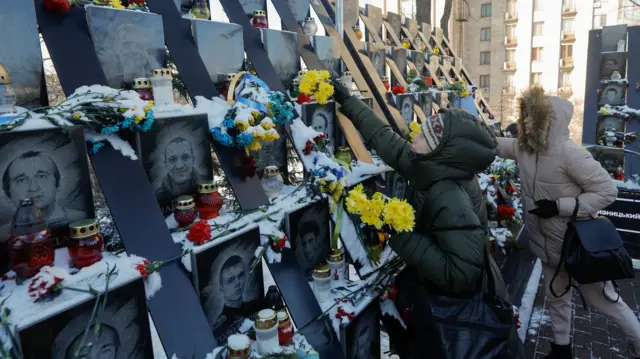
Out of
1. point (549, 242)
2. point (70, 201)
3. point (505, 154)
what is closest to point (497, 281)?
point (549, 242)

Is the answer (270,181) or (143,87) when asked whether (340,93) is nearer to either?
(270,181)

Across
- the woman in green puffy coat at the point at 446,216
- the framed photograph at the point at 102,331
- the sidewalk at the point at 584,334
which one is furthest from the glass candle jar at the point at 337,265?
the sidewalk at the point at 584,334

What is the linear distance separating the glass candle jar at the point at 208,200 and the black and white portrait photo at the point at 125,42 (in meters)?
0.65

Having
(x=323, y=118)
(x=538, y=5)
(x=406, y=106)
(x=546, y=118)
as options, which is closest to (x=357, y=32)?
(x=406, y=106)

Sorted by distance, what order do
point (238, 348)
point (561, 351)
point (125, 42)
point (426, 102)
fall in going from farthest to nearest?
1. point (426, 102)
2. point (561, 351)
3. point (125, 42)
4. point (238, 348)

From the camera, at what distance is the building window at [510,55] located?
21.8 meters

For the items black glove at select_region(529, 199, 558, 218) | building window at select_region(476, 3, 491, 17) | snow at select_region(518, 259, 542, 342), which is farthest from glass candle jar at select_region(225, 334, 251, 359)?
building window at select_region(476, 3, 491, 17)

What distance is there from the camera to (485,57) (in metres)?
22.4

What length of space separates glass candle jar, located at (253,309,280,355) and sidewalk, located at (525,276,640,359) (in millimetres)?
1952

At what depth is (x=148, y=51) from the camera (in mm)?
2277

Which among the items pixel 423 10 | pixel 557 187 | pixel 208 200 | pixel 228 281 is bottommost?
pixel 228 281

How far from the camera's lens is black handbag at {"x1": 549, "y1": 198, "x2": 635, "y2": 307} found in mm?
2436

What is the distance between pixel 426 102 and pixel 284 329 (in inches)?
149

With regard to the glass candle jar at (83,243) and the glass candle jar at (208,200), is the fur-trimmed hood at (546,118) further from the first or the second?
the glass candle jar at (83,243)
